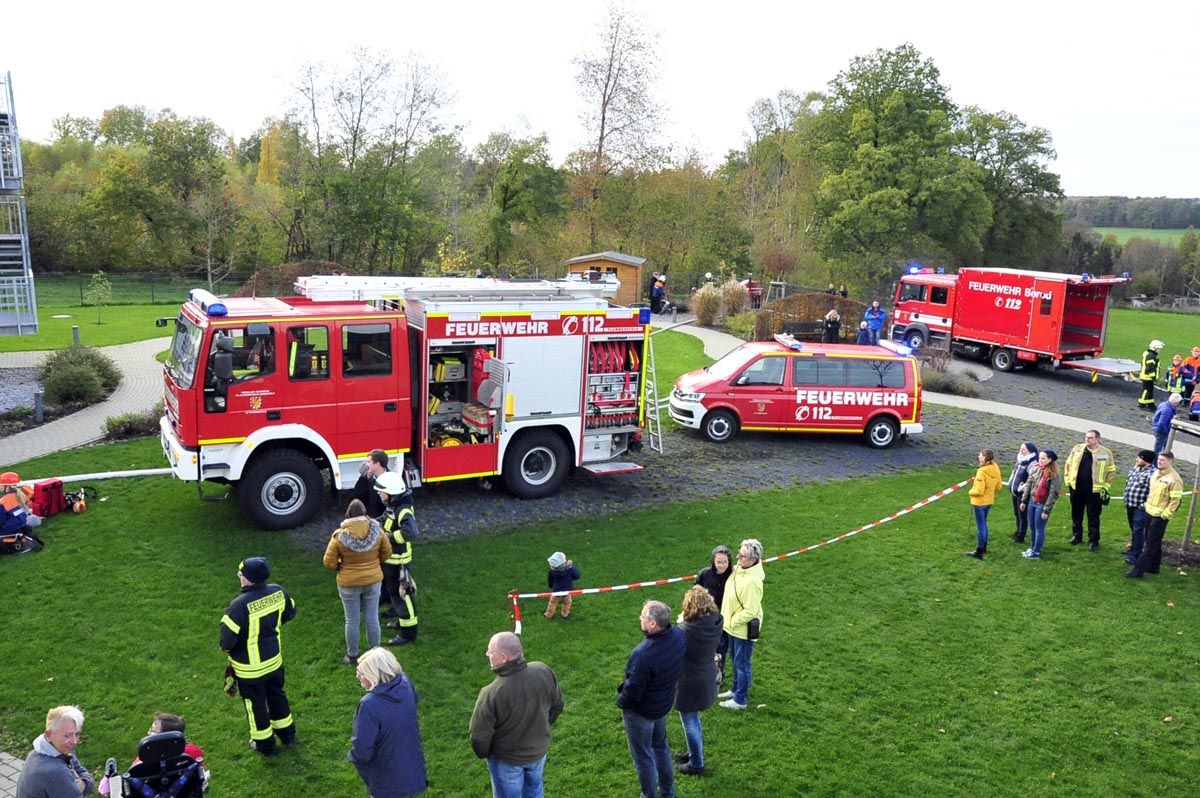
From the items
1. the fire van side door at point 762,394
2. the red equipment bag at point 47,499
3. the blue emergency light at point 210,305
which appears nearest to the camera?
the blue emergency light at point 210,305

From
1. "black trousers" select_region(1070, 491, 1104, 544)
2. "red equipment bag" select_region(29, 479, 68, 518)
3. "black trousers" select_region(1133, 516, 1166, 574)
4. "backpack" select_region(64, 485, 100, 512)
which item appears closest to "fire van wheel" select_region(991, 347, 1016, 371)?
"black trousers" select_region(1070, 491, 1104, 544)

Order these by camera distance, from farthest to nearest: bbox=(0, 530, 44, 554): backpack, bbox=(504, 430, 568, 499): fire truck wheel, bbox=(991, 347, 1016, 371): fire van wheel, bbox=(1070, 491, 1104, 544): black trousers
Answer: bbox=(991, 347, 1016, 371): fire van wheel
bbox=(504, 430, 568, 499): fire truck wheel
bbox=(1070, 491, 1104, 544): black trousers
bbox=(0, 530, 44, 554): backpack

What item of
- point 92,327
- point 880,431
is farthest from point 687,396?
point 92,327

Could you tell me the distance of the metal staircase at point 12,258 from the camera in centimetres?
1853

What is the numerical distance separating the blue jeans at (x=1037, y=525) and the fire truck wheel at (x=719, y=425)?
21.0 ft

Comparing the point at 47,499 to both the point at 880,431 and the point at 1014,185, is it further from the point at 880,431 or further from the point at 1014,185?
the point at 1014,185

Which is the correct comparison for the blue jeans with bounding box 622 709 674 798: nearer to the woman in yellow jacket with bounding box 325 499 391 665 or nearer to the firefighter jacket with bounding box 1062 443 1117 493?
the woman in yellow jacket with bounding box 325 499 391 665

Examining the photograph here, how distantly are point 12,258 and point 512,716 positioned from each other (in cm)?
1912

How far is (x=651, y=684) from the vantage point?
19.6 ft

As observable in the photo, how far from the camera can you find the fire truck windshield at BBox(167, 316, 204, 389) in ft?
35.6

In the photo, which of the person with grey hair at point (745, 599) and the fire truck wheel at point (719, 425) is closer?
the person with grey hair at point (745, 599)

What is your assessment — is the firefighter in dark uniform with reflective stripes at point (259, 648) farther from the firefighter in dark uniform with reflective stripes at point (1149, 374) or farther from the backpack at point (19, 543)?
the firefighter in dark uniform with reflective stripes at point (1149, 374)

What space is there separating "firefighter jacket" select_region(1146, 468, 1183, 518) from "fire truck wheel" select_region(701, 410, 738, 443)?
305 inches

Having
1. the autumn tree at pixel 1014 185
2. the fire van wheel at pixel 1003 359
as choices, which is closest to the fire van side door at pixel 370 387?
the fire van wheel at pixel 1003 359
